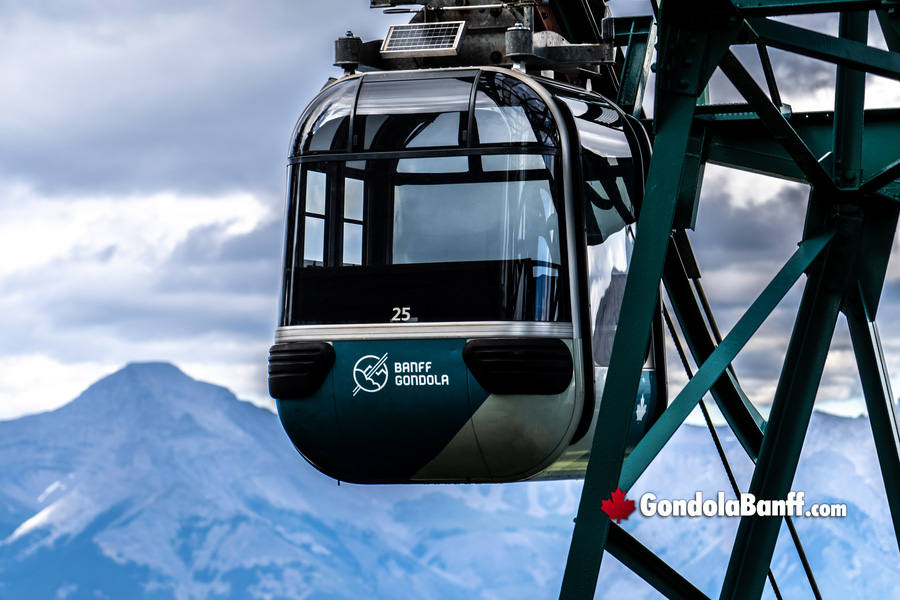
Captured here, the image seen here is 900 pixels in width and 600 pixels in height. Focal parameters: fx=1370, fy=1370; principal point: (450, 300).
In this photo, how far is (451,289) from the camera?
7.80 meters

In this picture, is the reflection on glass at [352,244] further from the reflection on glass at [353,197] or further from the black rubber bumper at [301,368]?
the black rubber bumper at [301,368]

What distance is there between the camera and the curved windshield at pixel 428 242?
7770mm

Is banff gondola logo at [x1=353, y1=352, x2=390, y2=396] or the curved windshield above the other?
the curved windshield

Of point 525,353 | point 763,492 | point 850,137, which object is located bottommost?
point 763,492

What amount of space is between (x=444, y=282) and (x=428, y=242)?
289 millimetres

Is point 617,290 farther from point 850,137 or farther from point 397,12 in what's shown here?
point 397,12

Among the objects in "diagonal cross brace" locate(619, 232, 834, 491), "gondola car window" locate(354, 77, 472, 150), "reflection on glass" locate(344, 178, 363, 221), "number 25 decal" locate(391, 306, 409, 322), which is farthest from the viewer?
"reflection on glass" locate(344, 178, 363, 221)

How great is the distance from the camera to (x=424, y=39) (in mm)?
8891

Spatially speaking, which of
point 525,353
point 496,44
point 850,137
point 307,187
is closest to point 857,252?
point 850,137

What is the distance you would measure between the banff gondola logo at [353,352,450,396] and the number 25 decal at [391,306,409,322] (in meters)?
0.21

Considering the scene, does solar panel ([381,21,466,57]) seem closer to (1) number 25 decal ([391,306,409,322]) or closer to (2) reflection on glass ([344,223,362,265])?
(2) reflection on glass ([344,223,362,265])

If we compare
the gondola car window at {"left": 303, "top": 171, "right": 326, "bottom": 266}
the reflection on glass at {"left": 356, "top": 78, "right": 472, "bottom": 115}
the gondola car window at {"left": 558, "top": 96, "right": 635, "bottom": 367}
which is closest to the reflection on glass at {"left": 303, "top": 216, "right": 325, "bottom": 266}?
the gondola car window at {"left": 303, "top": 171, "right": 326, "bottom": 266}

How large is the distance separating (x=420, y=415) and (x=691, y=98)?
252cm

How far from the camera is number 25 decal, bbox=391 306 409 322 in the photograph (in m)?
7.87
